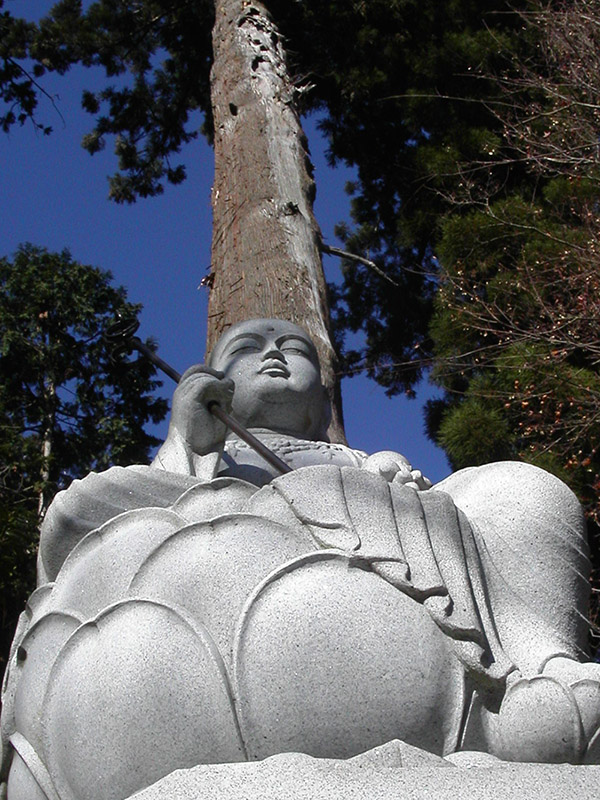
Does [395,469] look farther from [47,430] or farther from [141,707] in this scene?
[47,430]

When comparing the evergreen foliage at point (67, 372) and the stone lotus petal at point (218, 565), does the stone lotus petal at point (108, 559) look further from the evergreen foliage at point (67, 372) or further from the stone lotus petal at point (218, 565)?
the evergreen foliage at point (67, 372)

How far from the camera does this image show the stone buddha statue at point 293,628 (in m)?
1.97

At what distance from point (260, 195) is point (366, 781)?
4.92m

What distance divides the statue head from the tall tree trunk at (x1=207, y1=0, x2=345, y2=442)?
146cm

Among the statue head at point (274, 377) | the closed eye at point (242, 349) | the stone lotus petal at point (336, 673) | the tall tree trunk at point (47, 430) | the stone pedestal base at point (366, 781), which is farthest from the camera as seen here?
the tall tree trunk at point (47, 430)

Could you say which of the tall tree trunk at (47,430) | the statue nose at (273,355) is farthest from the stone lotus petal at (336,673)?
the tall tree trunk at (47,430)

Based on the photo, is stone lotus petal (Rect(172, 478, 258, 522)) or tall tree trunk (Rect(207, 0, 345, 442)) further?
tall tree trunk (Rect(207, 0, 345, 442))

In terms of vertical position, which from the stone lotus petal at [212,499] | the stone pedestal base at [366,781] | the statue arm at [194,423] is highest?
the statue arm at [194,423]

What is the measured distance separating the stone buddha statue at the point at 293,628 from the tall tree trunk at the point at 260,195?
258cm

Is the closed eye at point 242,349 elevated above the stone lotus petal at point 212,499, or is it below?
above

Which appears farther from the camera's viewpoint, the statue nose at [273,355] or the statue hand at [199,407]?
the statue nose at [273,355]

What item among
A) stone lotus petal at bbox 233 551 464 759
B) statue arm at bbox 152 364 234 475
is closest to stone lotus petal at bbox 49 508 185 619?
stone lotus petal at bbox 233 551 464 759

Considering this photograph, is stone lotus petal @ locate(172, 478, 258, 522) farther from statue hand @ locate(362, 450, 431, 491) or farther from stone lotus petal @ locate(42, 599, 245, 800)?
statue hand @ locate(362, 450, 431, 491)

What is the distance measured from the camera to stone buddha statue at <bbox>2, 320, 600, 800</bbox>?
6.46 feet
